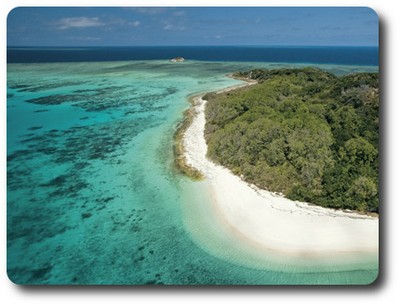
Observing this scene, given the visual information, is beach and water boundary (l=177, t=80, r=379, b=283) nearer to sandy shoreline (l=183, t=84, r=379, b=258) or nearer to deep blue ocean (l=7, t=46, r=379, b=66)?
sandy shoreline (l=183, t=84, r=379, b=258)

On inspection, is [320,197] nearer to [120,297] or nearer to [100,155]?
[120,297]

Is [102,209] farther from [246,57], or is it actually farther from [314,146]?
[246,57]

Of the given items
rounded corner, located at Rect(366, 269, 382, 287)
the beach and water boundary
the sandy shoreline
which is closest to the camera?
rounded corner, located at Rect(366, 269, 382, 287)

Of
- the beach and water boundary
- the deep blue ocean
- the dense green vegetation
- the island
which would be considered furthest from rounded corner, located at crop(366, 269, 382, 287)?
the deep blue ocean

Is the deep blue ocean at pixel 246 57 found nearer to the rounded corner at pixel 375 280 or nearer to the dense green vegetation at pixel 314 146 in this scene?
the dense green vegetation at pixel 314 146

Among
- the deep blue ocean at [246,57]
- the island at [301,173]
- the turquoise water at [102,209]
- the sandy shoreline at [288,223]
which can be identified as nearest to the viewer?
the turquoise water at [102,209]

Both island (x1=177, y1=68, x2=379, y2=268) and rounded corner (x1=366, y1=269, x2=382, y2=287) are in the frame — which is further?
island (x1=177, y1=68, x2=379, y2=268)

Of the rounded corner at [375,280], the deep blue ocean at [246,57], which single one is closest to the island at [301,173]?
the rounded corner at [375,280]
